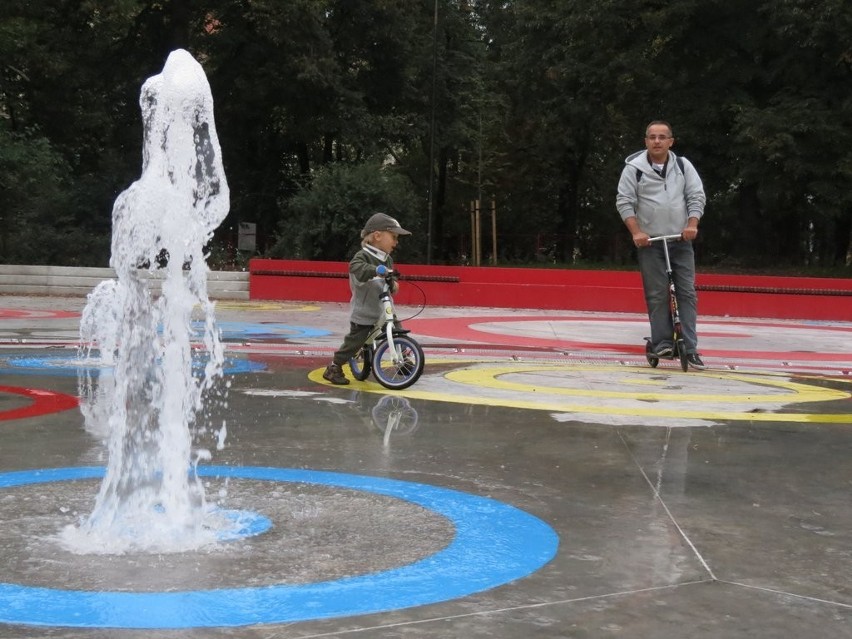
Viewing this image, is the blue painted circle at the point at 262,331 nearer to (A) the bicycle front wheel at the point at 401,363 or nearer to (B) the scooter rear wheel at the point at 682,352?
(A) the bicycle front wheel at the point at 401,363

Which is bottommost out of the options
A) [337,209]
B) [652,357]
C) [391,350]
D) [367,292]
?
[652,357]

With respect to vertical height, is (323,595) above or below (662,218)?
below

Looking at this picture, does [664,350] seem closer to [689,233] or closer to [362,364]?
[689,233]

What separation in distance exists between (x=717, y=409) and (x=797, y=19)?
23491 millimetres

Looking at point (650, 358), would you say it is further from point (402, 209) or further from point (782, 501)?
point (402, 209)

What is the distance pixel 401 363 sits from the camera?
29.4 feet

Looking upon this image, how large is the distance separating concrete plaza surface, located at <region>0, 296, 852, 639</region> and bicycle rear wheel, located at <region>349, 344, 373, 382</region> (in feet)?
1.25

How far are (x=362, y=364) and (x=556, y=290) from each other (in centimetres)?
1191

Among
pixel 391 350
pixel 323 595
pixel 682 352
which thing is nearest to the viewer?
pixel 323 595

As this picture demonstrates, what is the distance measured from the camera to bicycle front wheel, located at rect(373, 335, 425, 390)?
8.92 m

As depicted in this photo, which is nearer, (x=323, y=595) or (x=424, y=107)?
(x=323, y=595)

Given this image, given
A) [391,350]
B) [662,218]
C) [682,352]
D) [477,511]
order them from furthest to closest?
1. [662,218]
2. [682,352]
3. [391,350]
4. [477,511]

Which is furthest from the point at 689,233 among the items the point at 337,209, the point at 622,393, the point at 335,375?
the point at 337,209

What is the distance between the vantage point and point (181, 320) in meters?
5.23
